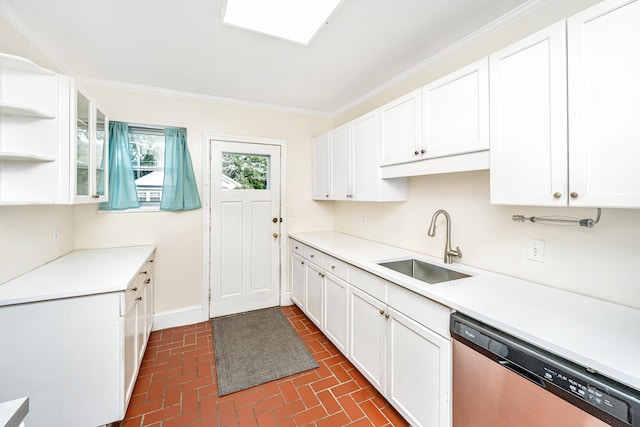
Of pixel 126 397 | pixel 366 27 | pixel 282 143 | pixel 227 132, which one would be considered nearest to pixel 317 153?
pixel 282 143

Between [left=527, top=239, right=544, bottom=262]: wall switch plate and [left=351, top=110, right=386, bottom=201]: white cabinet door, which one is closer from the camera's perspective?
[left=527, top=239, right=544, bottom=262]: wall switch plate

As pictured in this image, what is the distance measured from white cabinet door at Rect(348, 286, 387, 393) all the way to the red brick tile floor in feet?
0.56

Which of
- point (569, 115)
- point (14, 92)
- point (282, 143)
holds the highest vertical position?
point (282, 143)

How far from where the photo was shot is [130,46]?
209 cm


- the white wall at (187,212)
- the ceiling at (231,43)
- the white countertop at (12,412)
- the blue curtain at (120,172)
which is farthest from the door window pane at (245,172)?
the white countertop at (12,412)

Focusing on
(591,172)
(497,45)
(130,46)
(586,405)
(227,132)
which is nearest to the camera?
(586,405)

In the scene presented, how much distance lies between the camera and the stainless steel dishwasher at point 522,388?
84 cm

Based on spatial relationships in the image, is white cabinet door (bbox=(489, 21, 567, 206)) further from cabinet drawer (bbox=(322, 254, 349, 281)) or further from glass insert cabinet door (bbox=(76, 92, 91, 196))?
glass insert cabinet door (bbox=(76, 92, 91, 196))

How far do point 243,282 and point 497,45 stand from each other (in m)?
3.30

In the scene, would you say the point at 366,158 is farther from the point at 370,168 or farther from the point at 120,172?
the point at 120,172

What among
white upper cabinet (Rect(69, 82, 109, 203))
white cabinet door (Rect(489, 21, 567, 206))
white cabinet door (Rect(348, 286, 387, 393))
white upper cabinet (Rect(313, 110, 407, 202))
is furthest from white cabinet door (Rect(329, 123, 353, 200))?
white upper cabinet (Rect(69, 82, 109, 203))

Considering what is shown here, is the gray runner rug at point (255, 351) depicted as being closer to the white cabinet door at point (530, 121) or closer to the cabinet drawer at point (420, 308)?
the cabinet drawer at point (420, 308)

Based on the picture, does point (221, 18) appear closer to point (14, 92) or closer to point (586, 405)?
point (14, 92)

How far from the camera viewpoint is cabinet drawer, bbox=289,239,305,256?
3196 millimetres
